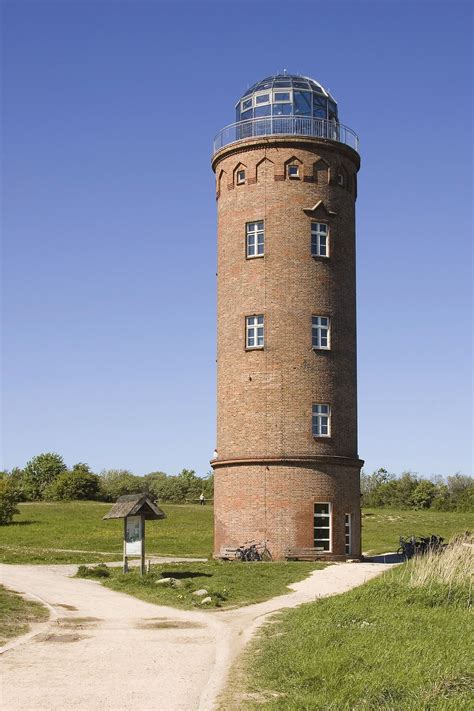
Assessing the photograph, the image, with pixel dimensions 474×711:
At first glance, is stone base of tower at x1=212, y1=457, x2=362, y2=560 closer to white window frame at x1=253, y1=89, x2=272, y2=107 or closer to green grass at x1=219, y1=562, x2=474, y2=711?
green grass at x1=219, y1=562, x2=474, y2=711

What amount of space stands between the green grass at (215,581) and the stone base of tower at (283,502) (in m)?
2.13

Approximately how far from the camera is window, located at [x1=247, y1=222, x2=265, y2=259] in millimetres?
36812

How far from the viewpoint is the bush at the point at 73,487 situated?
8169cm

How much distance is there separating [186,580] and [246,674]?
515 inches

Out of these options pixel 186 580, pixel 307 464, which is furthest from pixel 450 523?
pixel 186 580

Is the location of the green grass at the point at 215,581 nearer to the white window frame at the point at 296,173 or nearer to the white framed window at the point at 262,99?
the white window frame at the point at 296,173

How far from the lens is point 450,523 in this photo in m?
64.3

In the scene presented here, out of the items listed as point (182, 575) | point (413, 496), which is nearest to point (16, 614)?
point (182, 575)

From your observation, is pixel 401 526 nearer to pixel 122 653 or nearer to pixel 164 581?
pixel 164 581

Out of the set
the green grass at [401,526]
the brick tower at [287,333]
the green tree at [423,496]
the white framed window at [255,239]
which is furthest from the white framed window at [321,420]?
the green tree at [423,496]

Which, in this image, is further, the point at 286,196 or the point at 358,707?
the point at 286,196

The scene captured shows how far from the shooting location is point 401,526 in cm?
6259

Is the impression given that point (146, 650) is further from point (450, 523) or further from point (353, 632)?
point (450, 523)

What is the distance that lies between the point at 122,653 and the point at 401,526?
165ft
